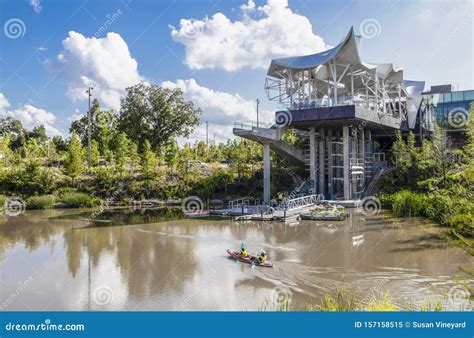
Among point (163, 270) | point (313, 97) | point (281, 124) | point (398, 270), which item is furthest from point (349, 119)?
point (163, 270)

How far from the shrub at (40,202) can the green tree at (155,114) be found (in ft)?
55.0

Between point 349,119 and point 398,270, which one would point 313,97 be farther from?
point 398,270

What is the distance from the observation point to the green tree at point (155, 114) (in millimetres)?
43188

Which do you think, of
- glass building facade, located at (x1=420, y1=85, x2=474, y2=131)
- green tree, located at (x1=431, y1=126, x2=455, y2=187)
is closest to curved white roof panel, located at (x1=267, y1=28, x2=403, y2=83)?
green tree, located at (x1=431, y1=126, x2=455, y2=187)

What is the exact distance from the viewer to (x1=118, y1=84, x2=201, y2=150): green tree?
4319cm

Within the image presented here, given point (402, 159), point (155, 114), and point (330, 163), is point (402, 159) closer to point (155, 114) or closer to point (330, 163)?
point (330, 163)

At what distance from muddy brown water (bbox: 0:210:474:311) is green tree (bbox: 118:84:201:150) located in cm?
2541

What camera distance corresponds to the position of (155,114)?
43594mm

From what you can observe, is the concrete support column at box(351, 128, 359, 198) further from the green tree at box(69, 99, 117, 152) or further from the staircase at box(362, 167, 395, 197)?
→ the green tree at box(69, 99, 117, 152)

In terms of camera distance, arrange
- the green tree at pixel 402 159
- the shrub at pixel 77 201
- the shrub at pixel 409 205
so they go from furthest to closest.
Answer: the shrub at pixel 77 201
the green tree at pixel 402 159
the shrub at pixel 409 205

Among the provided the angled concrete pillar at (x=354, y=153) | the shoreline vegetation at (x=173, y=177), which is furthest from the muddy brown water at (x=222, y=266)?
the angled concrete pillar at (x=354, y=153)

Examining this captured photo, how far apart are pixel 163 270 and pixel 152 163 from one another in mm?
20644

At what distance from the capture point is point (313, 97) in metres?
29.8

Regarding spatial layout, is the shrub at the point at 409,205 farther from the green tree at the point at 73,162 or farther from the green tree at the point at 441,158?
the green tree at the point at 73,162
